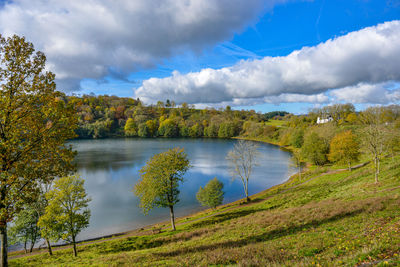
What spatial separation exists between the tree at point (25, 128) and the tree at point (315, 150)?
194 feet

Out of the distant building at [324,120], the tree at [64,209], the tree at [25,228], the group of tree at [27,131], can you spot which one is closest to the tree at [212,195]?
the tree at [64,209]

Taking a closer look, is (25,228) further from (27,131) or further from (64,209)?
(27,131)

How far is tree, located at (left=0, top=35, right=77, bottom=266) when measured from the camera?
9.38 m

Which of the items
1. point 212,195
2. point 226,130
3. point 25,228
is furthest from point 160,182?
point 226,130

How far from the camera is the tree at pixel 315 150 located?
5594 cm

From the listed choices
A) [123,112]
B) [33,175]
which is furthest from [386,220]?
[123,112]

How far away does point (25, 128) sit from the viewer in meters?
9.98

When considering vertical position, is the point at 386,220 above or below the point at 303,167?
above

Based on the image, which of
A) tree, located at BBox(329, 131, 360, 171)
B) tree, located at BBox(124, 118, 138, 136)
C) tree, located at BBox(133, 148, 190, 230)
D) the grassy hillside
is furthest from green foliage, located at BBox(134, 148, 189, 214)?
tree, located at BBox(124, 118, 138, 136)

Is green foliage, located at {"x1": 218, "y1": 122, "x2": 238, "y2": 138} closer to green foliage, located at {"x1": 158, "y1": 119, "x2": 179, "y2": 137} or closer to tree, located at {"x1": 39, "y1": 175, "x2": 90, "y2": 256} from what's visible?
green foliage, located at {"x1": 158, "y1": 119, "x2": 179, "y2": 137}

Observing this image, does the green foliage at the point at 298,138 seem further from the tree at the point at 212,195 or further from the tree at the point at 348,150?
the tree at the point at 212,195

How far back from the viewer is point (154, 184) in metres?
25.3

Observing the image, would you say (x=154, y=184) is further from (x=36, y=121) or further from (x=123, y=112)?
(x=123, y=112)

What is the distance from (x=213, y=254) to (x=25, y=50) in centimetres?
1355
